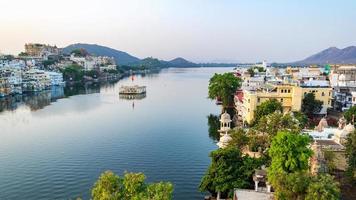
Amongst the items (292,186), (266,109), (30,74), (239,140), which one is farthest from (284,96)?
(30,74)

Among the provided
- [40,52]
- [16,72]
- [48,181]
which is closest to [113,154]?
[48,181]

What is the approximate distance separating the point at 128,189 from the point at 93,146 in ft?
73.3

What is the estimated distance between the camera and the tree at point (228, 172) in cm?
2211

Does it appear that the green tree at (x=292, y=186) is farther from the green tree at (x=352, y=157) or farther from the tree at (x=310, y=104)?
the tree at (x=310, y=104)

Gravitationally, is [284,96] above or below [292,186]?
above

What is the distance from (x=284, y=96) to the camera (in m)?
46.8

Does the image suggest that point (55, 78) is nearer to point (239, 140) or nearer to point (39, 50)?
point (39, 50)

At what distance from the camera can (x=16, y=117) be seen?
55156 mm

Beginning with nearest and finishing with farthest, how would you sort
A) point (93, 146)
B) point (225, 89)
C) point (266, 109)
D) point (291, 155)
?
point (291, 155), point (93, 146), point (266, 109), point (225, 89)

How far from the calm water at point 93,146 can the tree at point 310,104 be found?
537 inches

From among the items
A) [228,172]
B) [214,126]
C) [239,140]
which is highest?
[239,140]

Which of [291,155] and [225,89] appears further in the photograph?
[225,89]

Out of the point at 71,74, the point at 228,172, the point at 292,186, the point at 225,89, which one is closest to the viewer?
the point at 292,186

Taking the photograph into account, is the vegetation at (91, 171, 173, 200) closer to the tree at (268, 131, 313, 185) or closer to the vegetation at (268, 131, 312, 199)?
the vegetation at (268, 131, 312, 199)
